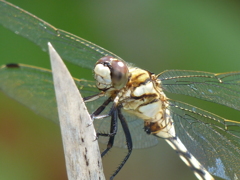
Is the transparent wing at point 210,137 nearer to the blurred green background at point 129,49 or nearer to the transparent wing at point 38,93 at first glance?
the transparent wing at point 38,93

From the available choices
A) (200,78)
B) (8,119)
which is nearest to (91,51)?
(200,78)

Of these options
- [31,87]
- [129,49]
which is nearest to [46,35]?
[31,87]

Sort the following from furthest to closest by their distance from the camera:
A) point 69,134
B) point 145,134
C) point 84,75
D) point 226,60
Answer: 1. point 226,60
2. point 84,75
3. point 145,134
4. point 69,134

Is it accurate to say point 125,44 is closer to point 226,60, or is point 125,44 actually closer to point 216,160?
point 226,60

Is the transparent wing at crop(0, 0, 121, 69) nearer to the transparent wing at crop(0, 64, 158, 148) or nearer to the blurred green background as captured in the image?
the transparent wing at crop(0, 64, 158, 148)

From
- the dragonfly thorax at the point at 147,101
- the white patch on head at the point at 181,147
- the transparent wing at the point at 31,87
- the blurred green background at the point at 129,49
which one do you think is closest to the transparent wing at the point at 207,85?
the dragonfly thorax at the point at 147,101

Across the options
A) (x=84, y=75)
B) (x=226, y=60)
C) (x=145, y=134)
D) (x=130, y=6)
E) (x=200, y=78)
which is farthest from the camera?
(x=130, y=6)
